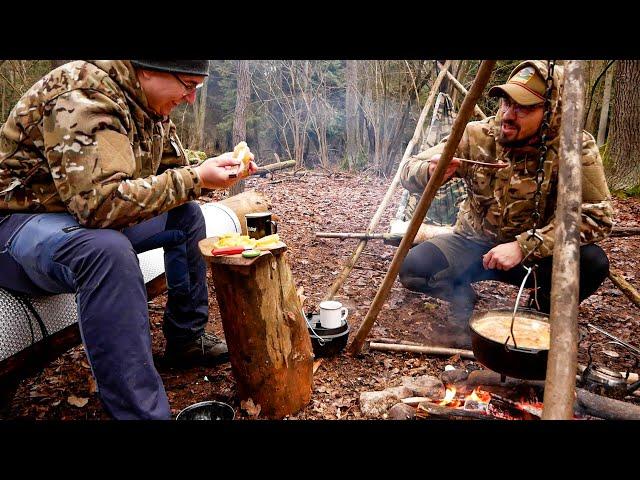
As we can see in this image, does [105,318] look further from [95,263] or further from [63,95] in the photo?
[63,95]

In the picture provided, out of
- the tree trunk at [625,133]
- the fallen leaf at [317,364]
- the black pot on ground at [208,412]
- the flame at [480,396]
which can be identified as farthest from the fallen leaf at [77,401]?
the tree trunk at [625,133]

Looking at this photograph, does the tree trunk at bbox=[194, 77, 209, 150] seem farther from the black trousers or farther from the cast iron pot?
the cast iron pot

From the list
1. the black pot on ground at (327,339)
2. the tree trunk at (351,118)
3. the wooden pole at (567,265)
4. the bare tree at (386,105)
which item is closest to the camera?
the wooden pole at (567,265)

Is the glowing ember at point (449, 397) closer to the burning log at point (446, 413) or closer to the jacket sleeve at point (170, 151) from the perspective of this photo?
the burning log at point (446, 413)

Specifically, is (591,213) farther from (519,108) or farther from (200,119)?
(200,119)

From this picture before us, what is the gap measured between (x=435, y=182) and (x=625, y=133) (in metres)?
7.97

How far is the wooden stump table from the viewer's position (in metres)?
2.69

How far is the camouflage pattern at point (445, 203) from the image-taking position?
6.13m

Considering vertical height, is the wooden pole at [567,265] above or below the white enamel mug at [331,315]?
above

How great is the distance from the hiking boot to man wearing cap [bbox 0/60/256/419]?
104 cm

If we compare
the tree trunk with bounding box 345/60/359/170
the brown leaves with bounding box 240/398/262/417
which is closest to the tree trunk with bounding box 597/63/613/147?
the tree trunk with bounding box 345/60/359/170

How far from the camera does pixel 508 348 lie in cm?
239

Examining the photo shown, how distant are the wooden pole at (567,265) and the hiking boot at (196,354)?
2441 mm
